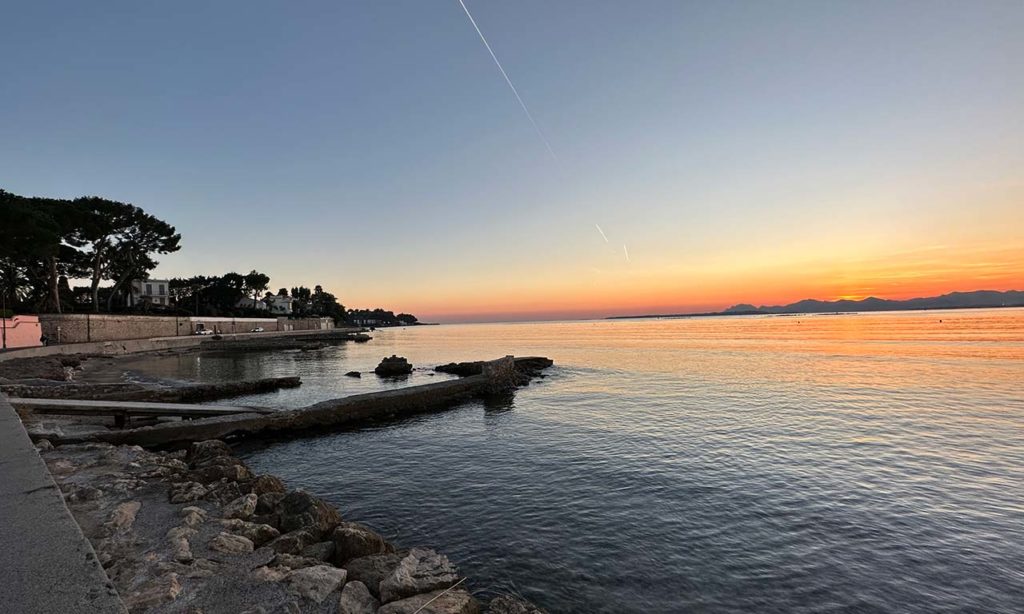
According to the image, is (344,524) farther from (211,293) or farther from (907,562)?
(211,293)

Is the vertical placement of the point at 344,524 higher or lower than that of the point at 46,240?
lower

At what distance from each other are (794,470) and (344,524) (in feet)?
32.9

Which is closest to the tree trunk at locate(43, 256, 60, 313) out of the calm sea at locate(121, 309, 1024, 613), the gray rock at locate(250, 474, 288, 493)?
the calm sea at locate(121, 309, 1024, 613)

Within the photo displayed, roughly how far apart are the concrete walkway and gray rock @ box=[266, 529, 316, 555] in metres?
2.02

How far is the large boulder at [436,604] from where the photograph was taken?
466 cm

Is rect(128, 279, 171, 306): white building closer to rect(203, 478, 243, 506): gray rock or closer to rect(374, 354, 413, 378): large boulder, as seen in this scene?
rect(374, 354, 413, 378): large boulder

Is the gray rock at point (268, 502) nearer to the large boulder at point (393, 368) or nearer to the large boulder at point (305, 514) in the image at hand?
the large boulder at point (305, 514)

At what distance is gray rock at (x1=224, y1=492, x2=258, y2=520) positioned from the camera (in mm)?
6933

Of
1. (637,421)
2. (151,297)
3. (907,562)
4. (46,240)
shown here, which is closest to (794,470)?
(907,562)

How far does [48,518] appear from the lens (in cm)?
486

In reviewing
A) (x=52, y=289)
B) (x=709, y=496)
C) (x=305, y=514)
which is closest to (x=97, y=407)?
(x=305, y=514)

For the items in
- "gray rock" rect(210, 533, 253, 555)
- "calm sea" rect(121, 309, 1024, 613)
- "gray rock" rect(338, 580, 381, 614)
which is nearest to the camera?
"gray rock" rect(338, 580, 381, 614)

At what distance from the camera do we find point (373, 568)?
5.56 metres

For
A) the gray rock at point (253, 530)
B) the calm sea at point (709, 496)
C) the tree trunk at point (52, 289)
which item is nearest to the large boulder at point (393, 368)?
the calm sea at point (709, 496)
